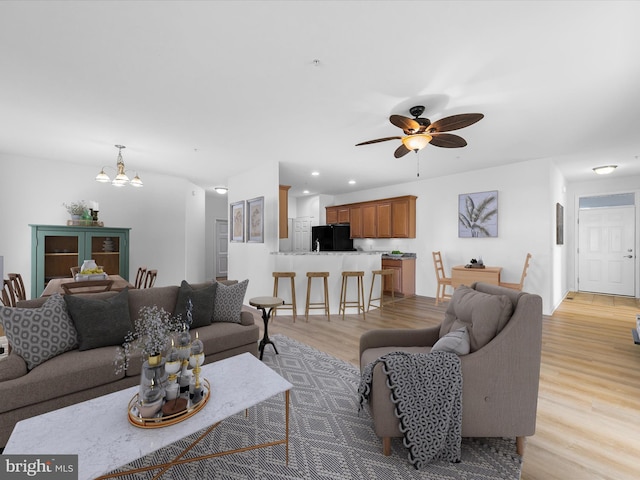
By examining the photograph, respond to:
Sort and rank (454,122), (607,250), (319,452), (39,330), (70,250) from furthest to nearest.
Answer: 1. (607,250)
2. (70,250)
3. (454,122)
4. (39,330)
5. (319,452)

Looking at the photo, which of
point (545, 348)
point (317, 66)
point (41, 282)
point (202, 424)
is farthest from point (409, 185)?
point (41, 282)

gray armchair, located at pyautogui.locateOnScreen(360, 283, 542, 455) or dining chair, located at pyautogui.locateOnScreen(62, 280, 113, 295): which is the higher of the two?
dining chair, located at pyautogui.locateOnScreen(62, 280, 113, 295)

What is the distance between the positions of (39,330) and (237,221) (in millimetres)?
4159

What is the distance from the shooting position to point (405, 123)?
276 cm

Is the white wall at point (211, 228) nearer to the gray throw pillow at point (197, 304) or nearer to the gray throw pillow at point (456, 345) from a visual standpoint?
the gray throw pillow at point (197, 304)

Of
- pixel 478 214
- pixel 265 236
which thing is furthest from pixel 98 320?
pixel 478 214

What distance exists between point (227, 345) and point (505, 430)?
7.36 feet

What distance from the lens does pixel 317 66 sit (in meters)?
2.28

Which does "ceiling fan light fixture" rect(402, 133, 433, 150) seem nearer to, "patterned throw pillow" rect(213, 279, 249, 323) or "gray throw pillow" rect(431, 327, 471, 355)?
"gray throw pillow" rect(431, 327, 471, 355)

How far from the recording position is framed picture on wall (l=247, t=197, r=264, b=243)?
5.30m

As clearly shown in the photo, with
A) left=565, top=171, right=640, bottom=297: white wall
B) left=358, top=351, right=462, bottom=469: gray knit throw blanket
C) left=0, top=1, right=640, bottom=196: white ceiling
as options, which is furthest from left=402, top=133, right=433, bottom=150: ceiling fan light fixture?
left=565, top=171, right=640, bottom=297: white wall

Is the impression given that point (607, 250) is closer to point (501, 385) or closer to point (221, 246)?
point (501, 385)

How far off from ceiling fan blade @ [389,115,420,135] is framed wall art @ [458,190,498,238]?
3.52 metres

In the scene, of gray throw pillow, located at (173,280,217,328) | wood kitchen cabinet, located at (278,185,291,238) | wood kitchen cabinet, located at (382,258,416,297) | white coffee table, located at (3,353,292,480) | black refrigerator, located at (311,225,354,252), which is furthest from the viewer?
black refrigerator, located at (311,225,354,252)
